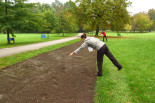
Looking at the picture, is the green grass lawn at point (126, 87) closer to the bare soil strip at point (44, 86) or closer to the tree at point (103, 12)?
the bare soil strip at point (44, 86)

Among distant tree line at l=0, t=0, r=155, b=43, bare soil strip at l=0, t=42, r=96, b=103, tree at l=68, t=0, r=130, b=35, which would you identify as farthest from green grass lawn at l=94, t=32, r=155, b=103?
tree at l=68, t=0, r=130, b=35

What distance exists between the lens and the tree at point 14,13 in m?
12.8

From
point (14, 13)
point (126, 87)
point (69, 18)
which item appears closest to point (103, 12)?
point (69, 18)

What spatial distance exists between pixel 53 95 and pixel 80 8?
88.9 ft

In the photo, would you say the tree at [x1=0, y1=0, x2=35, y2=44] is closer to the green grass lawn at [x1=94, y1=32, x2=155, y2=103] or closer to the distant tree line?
the distant tree line

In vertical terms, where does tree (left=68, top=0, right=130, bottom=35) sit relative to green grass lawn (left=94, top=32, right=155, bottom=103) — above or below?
above

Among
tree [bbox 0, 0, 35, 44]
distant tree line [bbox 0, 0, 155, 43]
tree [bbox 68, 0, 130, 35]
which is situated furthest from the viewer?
tree [bbox 68, 0, 130, 35]

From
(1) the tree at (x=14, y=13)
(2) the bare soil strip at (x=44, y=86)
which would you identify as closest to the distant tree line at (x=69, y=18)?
(1) the tree at (x=14, y=13)

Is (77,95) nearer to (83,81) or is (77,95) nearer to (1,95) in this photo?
(83,81)

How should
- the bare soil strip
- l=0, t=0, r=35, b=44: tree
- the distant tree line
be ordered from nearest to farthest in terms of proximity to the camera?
the bare soil strip < l=0, t=0, r=35, b=44: tree < the distant tree line

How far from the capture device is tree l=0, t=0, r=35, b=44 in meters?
12.8

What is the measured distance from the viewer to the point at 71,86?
379 cm

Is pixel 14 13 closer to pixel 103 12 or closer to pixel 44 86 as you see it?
pixel 44 86

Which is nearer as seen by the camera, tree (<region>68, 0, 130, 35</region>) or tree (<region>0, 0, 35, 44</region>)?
tree (<region>0, 0, 35, 44</region>)
